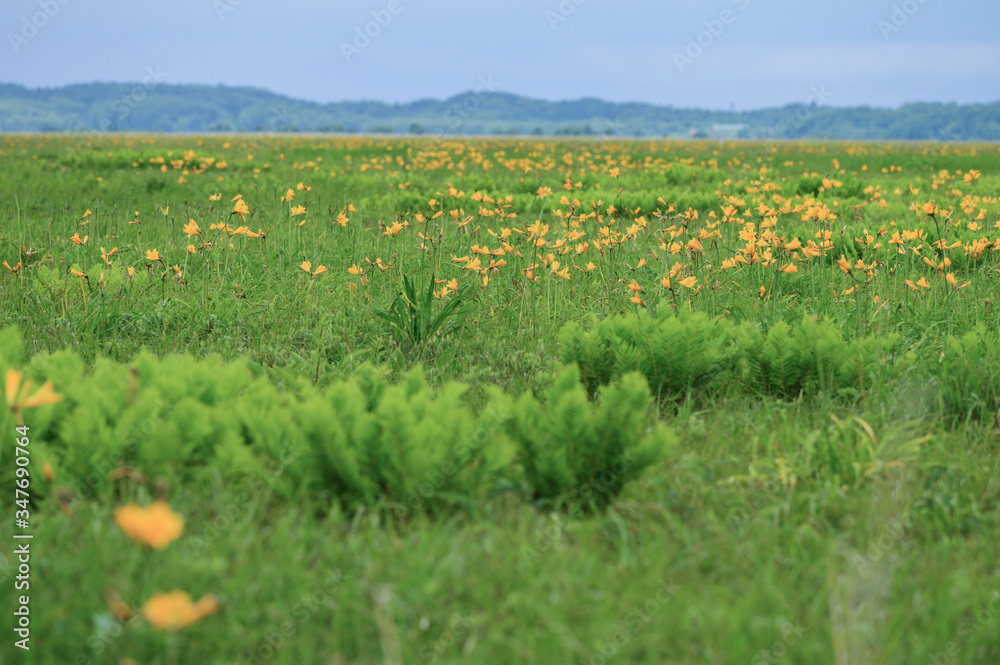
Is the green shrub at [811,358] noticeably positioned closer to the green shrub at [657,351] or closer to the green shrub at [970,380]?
the green shrub at [657,351]

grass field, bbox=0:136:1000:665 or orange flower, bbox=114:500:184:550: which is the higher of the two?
orange flower, bbox=114:500:184:550

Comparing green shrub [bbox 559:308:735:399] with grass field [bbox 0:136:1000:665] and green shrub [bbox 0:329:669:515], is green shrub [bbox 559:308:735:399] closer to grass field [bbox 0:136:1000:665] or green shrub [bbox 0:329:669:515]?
grass field [bbox 0:136:1000:665]

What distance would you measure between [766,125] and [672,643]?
208m

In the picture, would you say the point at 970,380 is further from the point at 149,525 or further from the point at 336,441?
the point at 149,525

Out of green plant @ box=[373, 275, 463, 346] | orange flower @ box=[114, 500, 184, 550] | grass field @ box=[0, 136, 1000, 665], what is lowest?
grass field @ box=[0, 136, 1000, 665]

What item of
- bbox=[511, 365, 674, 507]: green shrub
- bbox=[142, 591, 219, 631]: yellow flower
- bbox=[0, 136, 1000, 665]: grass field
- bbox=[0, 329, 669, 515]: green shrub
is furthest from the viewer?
bbox=[511, 365, 674, 507]: green shrub

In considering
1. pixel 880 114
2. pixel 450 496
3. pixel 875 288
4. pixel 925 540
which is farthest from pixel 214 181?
pixel 880 114

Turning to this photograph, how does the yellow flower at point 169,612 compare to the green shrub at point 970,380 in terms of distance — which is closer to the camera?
the yellow flower at point 169,612

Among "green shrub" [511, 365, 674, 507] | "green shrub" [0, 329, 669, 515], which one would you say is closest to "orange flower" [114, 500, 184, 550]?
"green shrub" [0, 329, 669, 515]

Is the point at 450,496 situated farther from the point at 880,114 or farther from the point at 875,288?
the point at 880,114

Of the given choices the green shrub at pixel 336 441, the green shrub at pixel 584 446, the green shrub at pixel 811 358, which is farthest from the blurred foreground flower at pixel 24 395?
the green shrub at pixel 811 358

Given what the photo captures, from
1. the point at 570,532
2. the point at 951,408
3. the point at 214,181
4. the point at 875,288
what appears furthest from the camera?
the point at 214,181

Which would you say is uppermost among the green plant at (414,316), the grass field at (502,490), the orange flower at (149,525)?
the orange flower at (149,525)

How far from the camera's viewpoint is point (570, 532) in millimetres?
2035
